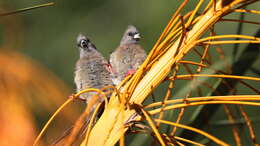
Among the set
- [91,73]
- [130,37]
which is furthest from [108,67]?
[130,37]

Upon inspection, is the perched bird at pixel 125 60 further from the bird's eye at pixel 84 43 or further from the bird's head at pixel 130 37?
the bird's eye at pixel 84 43

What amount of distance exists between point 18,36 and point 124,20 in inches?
176

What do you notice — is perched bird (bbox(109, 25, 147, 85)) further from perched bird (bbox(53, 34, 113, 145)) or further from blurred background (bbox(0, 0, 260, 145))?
blurred background (bbox(0, 0, 260, 145))

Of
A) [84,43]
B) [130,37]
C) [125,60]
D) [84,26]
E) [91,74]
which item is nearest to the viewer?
[91,74]

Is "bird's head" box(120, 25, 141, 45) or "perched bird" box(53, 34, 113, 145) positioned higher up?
"bird's head" box(120, 25, 141, 45)

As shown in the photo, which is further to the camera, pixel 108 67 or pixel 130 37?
pixel 130 37

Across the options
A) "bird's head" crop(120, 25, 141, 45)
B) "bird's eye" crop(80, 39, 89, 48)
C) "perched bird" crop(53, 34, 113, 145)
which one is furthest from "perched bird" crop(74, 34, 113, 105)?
"bird's head" crop(120, 25, 141, 45)

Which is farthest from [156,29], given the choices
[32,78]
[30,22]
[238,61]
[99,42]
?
[32,78]

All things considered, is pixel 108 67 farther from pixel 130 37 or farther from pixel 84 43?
pixel 130 37

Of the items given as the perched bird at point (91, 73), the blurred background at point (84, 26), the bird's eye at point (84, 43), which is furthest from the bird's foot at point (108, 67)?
the blurred background at point (84, 26)

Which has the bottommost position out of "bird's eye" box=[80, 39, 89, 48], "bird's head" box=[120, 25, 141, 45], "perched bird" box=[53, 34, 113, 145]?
"perched bird" box=[53, 34, 113, 145]

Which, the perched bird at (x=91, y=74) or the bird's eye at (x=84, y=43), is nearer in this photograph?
the perched bird at (x=91, y=74)

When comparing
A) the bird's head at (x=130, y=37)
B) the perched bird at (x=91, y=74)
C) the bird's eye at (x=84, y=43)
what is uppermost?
the bird's eye at (x=84, y=43)

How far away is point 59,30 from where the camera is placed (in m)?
5.11
